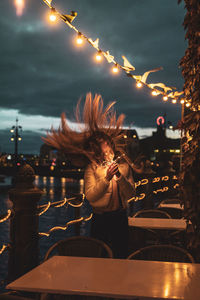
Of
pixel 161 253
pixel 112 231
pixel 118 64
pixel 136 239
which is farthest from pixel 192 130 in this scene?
pixel 136 239

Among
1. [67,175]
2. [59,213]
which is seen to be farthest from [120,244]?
[67,175]

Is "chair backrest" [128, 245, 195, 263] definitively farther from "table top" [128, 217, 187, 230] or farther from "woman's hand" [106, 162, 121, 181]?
"table top" [128, 217, 187, 230]

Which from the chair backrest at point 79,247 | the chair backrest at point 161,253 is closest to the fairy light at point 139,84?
the chair backrest at point 79,247

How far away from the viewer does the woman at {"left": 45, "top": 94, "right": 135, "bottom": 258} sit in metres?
4.46

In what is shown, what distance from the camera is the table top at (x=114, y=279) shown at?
269cm

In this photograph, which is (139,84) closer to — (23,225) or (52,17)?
(52,17)

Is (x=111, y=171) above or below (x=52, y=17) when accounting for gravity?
below

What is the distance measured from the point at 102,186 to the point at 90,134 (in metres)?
0.71

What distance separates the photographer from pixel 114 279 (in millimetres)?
2955

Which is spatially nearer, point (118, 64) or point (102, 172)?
point (102, 172)

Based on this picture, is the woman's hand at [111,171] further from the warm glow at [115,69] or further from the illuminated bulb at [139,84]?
the illuminated bulb at [139,84]

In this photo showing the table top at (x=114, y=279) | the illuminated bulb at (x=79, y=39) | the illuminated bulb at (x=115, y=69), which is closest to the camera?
the table top at (x=114, y=279)

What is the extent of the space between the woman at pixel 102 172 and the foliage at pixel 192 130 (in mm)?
1355

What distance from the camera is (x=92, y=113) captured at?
15.5 ft
